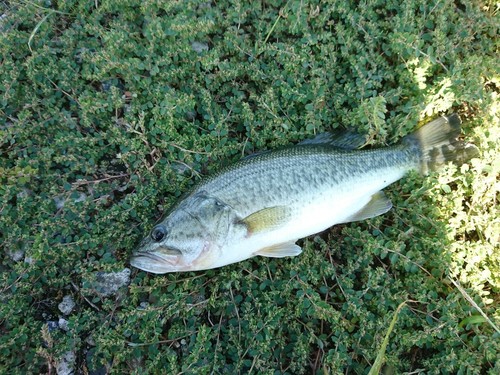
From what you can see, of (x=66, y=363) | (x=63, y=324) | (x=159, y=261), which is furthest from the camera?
(x=63, y=324)

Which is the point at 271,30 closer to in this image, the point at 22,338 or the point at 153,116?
the point at 153,116

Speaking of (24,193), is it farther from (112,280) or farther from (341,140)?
(341,140)

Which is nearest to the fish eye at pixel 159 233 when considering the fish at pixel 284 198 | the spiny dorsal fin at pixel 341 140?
the fish at pixel 284 198

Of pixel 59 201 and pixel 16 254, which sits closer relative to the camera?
pixel 16 254

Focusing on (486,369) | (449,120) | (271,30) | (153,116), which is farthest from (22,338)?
(449,120)

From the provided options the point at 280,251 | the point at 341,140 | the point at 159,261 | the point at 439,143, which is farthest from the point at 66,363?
the point at 439,143

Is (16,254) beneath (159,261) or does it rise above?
beneath
